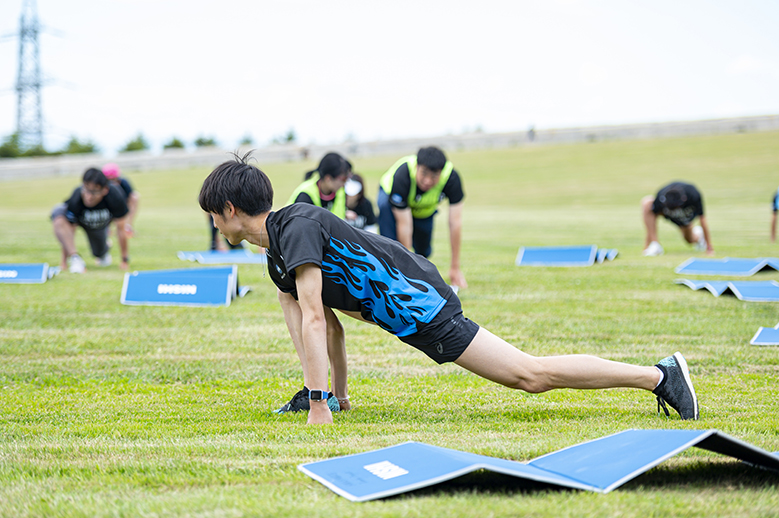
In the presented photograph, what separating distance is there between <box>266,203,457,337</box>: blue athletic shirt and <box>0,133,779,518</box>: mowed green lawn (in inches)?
24.0

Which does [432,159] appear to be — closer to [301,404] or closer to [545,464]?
[301,404]

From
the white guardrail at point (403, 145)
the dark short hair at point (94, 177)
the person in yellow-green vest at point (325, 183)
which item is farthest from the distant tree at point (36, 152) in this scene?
the person in yellow-green vest at point (325, 183)

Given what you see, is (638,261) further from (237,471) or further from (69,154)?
(69,154)

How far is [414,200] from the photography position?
27.9 feet

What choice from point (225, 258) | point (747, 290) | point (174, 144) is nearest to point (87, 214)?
point (225, 258)

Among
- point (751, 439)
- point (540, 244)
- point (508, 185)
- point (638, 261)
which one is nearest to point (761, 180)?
point (508, 185)

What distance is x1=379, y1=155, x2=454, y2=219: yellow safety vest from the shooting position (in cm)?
827

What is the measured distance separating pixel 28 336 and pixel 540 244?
11.7m

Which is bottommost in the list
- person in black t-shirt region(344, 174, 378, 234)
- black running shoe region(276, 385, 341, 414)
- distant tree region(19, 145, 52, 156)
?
black running shoe region(276, 385, 341, 414)

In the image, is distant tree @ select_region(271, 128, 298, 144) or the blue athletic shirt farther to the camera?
distant tree @ select_region(271, 128, 298, 144)

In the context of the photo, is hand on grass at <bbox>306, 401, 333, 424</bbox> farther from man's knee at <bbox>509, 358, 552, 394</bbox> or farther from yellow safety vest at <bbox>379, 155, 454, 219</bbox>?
yellow safety vest at <bbox>379, 155, 454, 219</bbox>

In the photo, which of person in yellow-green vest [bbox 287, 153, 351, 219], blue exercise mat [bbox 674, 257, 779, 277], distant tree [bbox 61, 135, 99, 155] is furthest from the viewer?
distant tree [bbox 61, 135, 99, 155]

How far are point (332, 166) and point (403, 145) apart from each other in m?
49.5

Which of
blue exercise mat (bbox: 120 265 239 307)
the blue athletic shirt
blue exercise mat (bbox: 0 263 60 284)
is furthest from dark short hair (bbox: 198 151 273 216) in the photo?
blue exercise mat (bbox: 0 263 60 284)
